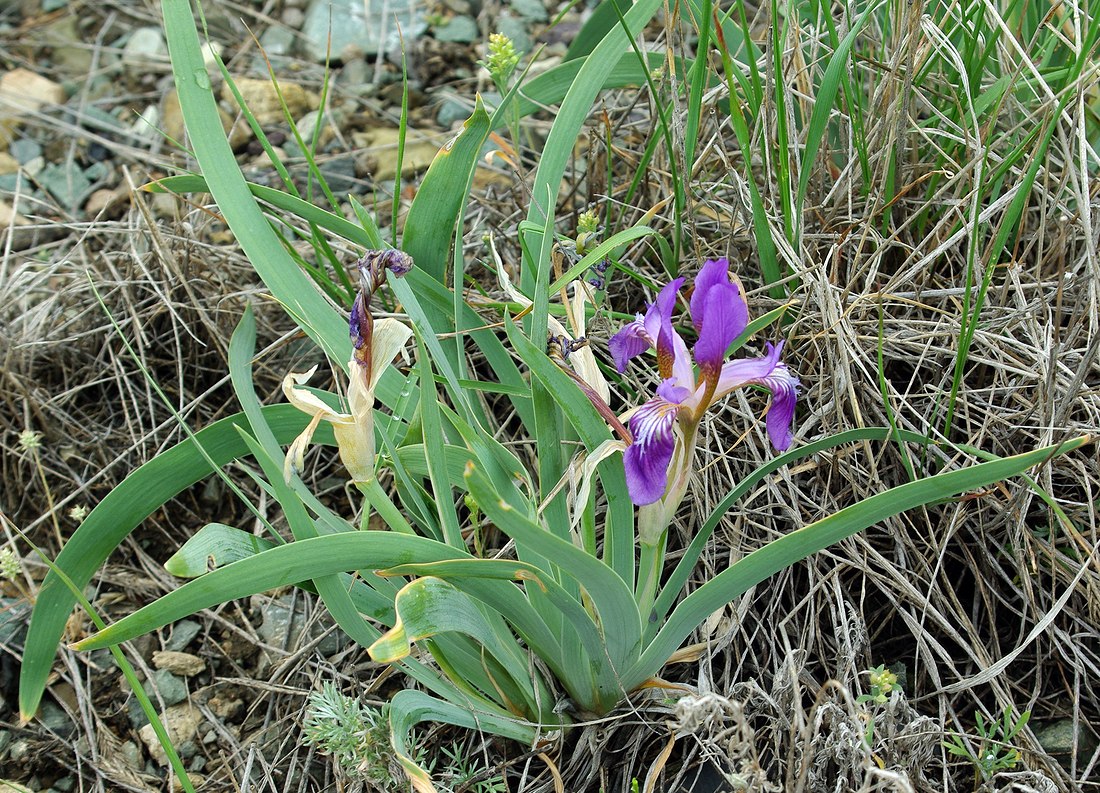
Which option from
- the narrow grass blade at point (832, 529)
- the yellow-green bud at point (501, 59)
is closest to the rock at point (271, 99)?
the yellow-green bud at point (501, 59)

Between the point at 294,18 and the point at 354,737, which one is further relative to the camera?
the point at 294,18

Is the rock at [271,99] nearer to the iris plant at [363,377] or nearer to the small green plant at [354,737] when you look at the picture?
the iris plant at [363,377]

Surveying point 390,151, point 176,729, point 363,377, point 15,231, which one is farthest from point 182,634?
point 390,151

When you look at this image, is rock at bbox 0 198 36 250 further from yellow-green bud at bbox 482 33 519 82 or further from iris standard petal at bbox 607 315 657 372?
iris standard petal at bbox 607 315 657 372

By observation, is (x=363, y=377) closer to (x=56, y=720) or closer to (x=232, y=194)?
(x=232, y=194)

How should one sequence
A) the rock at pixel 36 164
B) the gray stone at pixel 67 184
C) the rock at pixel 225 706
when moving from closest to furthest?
the rock at pixel 225 706
the gray stone at pixel 67 184
the rock at pixel 36 164

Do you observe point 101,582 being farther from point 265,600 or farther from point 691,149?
point 691,149

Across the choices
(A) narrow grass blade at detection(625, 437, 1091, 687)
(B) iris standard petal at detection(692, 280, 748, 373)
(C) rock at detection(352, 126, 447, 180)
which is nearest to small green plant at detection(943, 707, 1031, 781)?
(A) narrow grass blade at detection(625, 437, 1091, 687)
